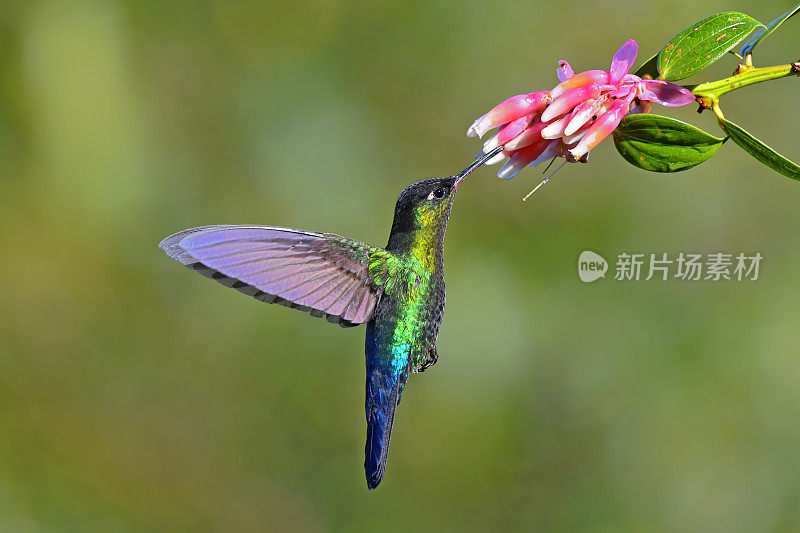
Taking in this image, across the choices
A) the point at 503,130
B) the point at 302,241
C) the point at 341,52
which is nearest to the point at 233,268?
the point at 302,241

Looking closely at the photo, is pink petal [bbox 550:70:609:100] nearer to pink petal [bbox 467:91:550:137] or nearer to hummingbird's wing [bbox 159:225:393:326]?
pink petal [bbox 467:91:550:137]

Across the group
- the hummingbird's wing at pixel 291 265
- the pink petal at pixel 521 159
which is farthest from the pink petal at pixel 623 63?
the hummingbird's wing at pixel 291 265

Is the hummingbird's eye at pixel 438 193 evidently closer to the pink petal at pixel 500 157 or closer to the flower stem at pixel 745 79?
the pink petal at pixel 500 157

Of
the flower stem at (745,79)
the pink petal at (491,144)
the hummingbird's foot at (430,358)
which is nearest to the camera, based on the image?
the flower stem at (745,79)

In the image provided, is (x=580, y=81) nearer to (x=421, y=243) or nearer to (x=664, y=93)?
(x=664, y=93)

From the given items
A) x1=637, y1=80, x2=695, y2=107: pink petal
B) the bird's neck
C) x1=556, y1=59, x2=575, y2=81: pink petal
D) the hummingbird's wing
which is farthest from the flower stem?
the hummingbird's wing

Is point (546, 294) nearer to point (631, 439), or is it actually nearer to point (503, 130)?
point (631, 439)
